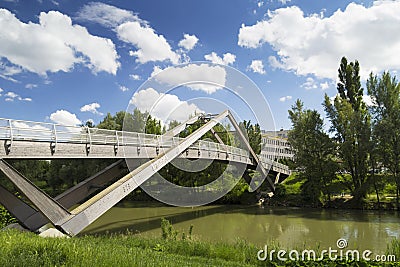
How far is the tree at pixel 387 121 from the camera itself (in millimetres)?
30359

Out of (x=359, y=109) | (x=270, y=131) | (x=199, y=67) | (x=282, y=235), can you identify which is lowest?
(x=282, y=235)

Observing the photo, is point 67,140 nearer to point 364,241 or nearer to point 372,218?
point 364,241

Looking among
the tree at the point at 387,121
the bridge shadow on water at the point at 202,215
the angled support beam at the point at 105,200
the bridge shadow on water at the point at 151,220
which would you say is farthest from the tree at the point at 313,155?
the angled support beam at the point at 105,200

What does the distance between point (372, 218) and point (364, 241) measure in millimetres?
9975

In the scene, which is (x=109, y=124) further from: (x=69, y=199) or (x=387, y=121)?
(x=387, y=121)

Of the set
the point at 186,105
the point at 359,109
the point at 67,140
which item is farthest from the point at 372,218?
the point at 67,140

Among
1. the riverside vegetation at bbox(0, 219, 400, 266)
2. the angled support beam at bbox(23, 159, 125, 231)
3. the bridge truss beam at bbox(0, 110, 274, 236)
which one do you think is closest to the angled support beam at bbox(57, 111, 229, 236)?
the bridge truss beam at bbox(0, 110, 274, 236)

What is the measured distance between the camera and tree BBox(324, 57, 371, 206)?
32.5 metres

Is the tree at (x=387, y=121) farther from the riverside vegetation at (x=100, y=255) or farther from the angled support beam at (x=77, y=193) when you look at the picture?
the angled support beam at (x=77, y=193)

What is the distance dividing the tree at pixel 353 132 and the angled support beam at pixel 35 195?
28.7m

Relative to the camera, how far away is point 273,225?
81.5ft

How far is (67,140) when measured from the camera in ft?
49.4

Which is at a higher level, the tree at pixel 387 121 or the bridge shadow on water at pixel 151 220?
the tree at pixel 387 121

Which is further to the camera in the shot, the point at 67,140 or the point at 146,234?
the point at 146,234
